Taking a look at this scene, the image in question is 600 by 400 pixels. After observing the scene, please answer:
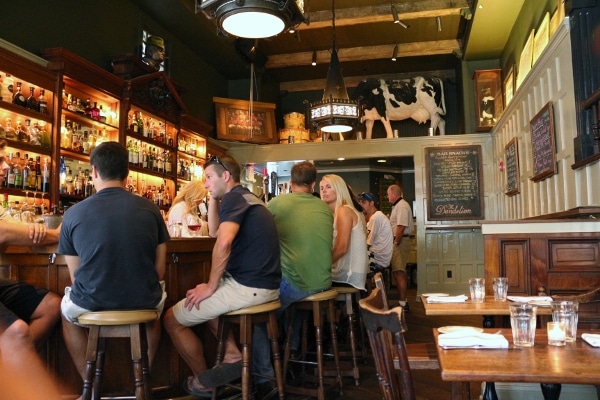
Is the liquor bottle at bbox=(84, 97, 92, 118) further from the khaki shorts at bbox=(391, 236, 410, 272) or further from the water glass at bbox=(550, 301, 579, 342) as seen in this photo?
the water glass at bbox=(550, 301, 579, 342)

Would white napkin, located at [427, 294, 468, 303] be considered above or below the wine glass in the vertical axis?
below

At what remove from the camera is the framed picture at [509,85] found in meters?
6.66

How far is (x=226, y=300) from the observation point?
109 inches

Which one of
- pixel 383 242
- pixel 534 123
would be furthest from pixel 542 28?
pixel 383 242

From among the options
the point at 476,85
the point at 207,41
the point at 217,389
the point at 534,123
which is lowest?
the point at 217,389

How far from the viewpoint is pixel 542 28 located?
5.11m

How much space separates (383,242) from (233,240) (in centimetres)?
293

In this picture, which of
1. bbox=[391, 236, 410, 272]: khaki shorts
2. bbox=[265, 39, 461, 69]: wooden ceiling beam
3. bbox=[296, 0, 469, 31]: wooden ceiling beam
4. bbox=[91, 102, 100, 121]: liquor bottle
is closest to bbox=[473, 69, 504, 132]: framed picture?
bbox=[296, 0, 469, 31]: wooden ceiling beam

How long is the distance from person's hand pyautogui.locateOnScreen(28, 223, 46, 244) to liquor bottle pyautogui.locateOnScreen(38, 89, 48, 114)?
2.57m

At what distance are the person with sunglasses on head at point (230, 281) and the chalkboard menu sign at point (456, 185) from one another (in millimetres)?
5977

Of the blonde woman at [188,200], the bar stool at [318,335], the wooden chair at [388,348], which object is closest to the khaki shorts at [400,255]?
the blonde woman at [188,200]

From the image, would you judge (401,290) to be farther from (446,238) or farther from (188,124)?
(188,124)

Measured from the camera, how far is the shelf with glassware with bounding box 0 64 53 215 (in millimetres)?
4406

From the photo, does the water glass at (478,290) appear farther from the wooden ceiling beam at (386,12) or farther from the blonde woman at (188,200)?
the wooden ceiling beam at (386,12)
